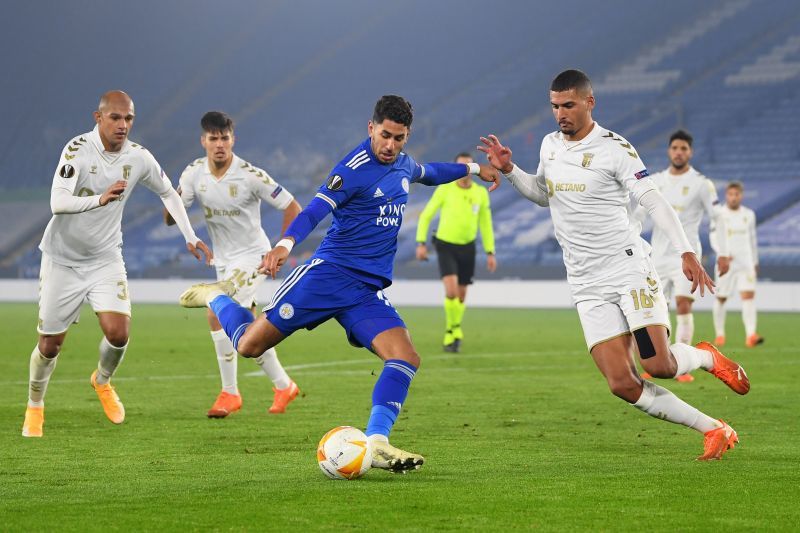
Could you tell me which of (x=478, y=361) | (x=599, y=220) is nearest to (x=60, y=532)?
(x=599, y=220)

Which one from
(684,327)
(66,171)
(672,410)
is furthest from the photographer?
(684,327)

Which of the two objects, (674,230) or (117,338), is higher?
(674,230)

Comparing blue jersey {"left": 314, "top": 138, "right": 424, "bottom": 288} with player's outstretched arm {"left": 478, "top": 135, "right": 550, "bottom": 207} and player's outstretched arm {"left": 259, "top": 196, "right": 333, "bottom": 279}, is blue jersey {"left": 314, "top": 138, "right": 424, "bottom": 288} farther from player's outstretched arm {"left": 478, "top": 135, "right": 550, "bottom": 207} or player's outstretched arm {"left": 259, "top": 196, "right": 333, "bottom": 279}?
player's outstretched arm {"left": 478, "top": 135, "right": 550, "bottom": 207}

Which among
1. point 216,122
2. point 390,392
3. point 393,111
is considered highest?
point 216,122

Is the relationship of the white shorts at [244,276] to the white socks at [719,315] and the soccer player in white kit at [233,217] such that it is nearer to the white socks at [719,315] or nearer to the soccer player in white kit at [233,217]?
the soccer player in white kit at [233,217]

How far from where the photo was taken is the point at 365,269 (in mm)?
6418

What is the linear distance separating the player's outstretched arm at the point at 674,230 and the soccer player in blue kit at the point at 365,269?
1.23 meters

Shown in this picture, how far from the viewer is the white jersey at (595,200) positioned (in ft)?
22.1

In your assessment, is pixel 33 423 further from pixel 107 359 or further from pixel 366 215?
pixel 366 215

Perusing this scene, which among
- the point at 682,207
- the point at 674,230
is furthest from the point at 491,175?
the point at 682,207

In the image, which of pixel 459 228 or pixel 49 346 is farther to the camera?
pixel 459 228

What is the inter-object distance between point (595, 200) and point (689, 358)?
1004mm

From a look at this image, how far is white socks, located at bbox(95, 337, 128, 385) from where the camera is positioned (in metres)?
8.34

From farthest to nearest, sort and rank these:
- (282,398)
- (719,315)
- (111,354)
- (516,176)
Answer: (719,315) → (282,398) → (111,354) → (516,176)
